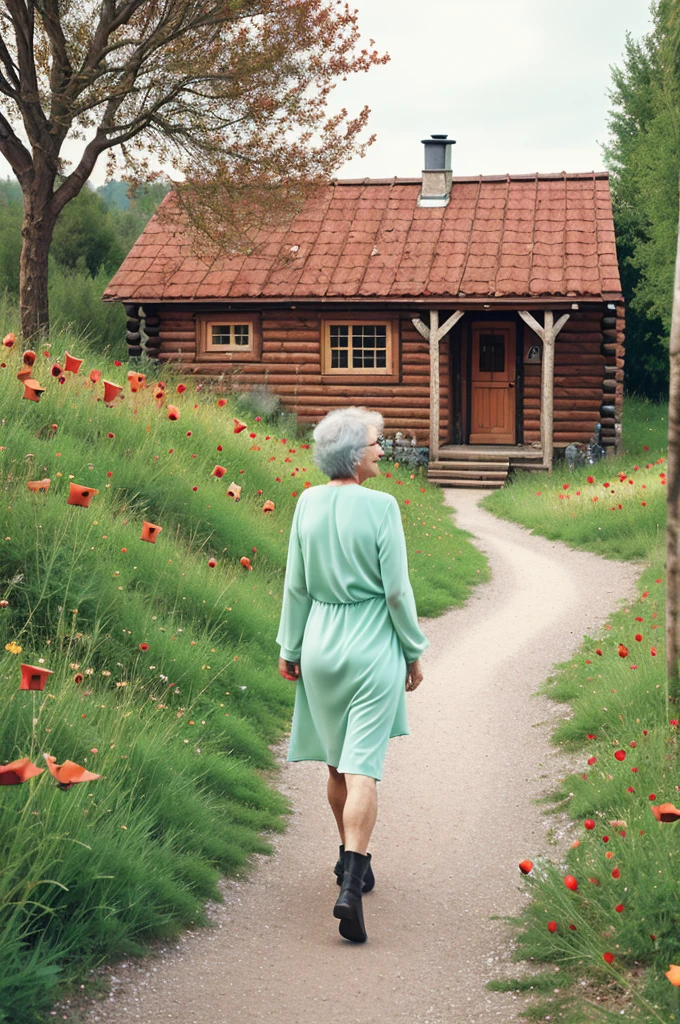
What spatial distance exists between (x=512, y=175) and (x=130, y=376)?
579 inches

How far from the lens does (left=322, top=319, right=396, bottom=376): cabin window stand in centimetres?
1878

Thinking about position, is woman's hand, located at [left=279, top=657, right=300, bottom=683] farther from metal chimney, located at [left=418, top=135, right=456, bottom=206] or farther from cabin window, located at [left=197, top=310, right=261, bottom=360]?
metal chimney, located at [left=418, top=135, right=456, bottom=206]

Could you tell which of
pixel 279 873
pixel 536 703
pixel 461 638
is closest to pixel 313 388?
pixel 461 638

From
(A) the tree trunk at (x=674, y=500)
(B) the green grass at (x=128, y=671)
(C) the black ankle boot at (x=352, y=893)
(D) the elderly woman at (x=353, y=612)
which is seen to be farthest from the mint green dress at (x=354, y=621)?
(A) the tree trunk at (x=674, y=500)

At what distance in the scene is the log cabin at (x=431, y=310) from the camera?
58.0ft

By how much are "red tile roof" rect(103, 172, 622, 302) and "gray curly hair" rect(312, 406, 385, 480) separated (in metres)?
13.5

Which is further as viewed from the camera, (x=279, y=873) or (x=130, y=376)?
(x=130, y=376)

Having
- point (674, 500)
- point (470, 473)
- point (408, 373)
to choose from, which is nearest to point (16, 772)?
point (674, 500)

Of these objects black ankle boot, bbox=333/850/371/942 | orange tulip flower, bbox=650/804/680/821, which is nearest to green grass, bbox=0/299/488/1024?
black ankle boot, bbox=333/850/371/942

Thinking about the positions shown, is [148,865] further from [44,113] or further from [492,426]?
[492,426]

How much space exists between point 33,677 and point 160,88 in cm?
1148

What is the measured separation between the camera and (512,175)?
2030cm

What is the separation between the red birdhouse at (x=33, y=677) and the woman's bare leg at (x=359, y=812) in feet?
4.03

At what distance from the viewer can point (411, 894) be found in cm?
458
